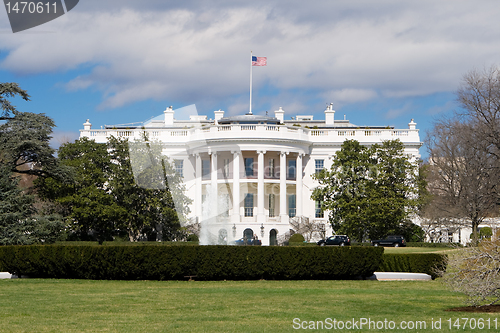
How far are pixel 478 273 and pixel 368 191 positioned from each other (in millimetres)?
36314

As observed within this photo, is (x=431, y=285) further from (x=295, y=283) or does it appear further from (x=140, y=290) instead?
(x=140, y=290)

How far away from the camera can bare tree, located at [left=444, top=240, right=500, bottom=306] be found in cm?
1326

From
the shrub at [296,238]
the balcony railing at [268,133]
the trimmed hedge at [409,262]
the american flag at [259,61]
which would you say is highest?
the american flag at [259,61]

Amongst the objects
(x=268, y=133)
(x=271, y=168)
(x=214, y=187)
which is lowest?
(x=214, y=187)

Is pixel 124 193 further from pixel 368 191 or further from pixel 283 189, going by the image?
pixel 368 191

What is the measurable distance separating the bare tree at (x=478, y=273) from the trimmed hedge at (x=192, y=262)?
30.3 ft

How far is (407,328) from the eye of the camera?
38.6ft

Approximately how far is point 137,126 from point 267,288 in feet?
148

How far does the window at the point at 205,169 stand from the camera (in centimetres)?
6045

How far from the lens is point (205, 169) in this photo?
204ft

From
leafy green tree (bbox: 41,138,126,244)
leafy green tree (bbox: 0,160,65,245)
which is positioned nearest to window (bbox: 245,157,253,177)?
leafy green tree (bbox: 41,138,126,244)

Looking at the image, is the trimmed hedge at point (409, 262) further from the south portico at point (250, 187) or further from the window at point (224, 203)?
the window at point (224, 203)

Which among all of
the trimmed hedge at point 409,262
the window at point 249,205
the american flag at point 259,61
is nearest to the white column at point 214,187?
the window at point 249,205

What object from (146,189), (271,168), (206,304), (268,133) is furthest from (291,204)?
(206,304)
